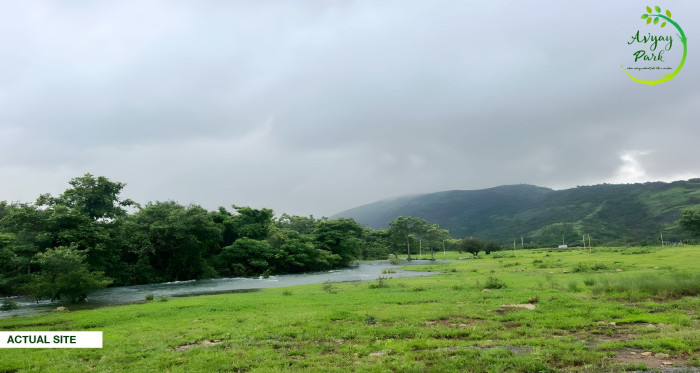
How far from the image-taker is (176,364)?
972 cm

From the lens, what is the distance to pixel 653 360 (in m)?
8.43

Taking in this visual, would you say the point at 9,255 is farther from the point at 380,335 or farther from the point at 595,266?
the point at 595,266

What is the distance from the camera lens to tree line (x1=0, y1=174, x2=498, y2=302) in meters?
28.6

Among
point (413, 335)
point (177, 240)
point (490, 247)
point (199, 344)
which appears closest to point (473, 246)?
point (490, 247)

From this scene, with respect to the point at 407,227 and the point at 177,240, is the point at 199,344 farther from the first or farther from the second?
the point at 407,227

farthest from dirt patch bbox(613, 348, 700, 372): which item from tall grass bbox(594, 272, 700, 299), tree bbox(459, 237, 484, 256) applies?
tree bbox(459, 237, 484, 256)

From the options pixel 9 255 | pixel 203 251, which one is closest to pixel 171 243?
pixel 203 251

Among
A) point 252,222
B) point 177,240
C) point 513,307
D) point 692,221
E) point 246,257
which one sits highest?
point 252,222

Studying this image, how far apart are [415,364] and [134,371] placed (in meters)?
6.91

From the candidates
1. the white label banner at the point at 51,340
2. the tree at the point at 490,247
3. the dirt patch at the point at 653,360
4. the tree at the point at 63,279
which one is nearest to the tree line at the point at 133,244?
the tree at the point at 63,279

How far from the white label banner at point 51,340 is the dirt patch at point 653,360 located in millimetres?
14936

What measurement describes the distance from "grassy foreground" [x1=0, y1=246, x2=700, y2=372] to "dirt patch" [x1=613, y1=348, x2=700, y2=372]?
0.08ft

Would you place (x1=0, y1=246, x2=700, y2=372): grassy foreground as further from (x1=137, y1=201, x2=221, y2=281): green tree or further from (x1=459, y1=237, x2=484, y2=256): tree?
(x1=459, y1=237, x2=484, y2=256): tree

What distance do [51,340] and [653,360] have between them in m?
18.5
